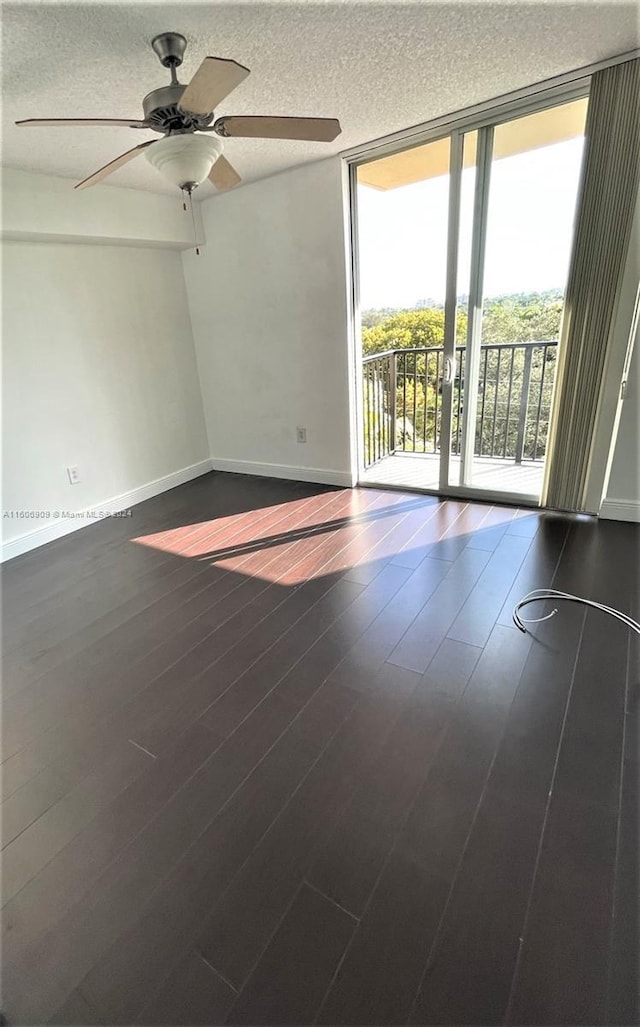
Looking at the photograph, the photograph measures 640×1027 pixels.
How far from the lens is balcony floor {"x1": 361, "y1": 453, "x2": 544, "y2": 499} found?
339 cm

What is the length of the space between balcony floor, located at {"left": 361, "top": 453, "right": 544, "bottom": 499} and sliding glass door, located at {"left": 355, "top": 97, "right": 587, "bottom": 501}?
0.02m

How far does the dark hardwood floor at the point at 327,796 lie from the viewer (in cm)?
101

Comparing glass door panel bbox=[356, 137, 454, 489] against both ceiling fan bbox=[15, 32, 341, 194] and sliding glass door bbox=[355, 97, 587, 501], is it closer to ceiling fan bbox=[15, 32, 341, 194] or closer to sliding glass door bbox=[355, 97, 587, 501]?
sliding glass door bbox=[355, 97, 587, 501]

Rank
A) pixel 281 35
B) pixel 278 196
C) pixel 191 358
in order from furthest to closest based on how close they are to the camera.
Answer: pixel 191 358, pixel 278 196, pixel 281 35

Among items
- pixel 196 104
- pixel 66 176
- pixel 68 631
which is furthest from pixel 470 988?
pixel 66 176

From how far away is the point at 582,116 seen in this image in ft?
8.11

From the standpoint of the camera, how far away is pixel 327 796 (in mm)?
1393

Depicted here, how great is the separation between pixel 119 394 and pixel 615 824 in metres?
3.74

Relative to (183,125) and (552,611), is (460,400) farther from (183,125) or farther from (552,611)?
(183,125)

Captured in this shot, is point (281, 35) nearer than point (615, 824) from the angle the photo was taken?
No

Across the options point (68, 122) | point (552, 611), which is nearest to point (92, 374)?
point (68, 122)

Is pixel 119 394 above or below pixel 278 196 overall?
below

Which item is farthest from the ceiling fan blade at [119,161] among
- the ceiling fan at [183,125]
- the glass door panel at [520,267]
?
the glass door panel at [520,267]

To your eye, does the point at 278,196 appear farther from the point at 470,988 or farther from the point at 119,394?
the point at 470,988
